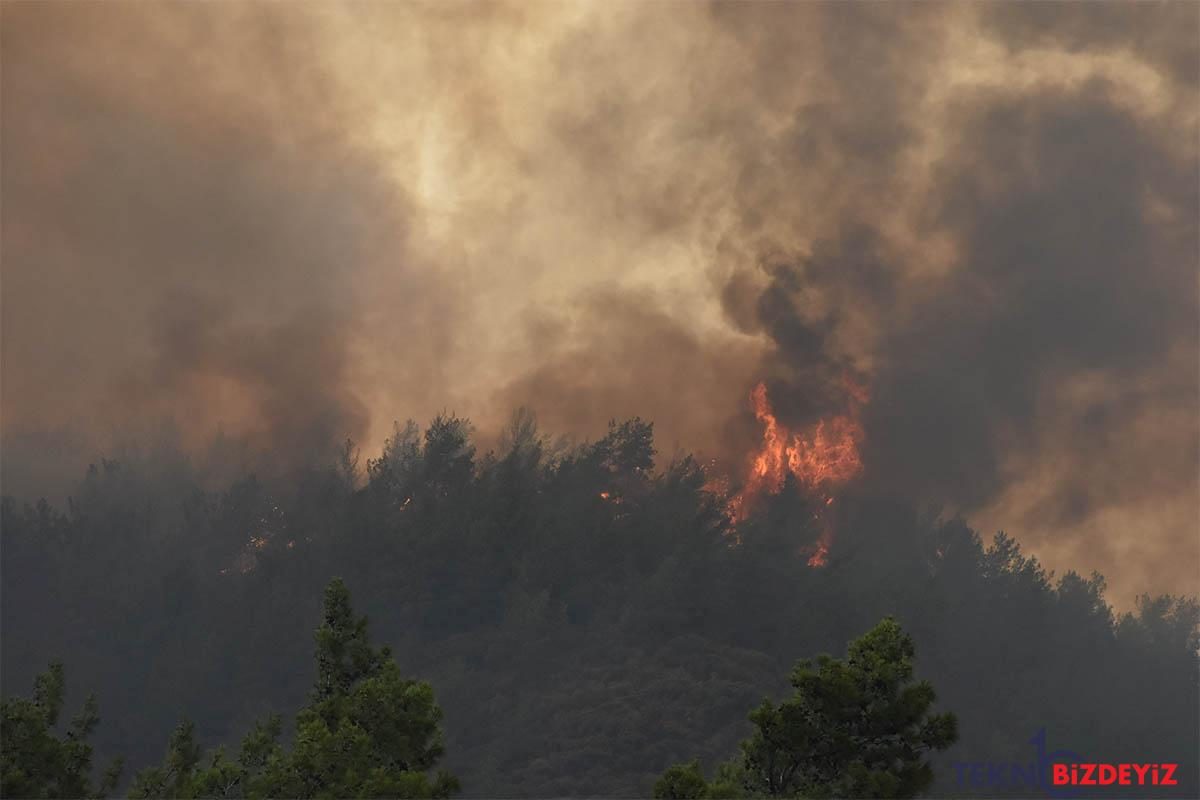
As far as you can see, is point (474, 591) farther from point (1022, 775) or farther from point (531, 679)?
point (1022, 775)

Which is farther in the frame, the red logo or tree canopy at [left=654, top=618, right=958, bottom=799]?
the red logo

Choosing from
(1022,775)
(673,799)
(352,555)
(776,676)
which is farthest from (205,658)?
(673,799)

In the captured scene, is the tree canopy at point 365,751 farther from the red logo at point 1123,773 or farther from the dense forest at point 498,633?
the red logo at point 1123,773

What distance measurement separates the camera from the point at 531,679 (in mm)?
187000

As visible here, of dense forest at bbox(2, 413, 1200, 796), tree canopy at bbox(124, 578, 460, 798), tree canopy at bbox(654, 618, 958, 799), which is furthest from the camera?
dense forest at bbox(2, 413, 1200, 796)

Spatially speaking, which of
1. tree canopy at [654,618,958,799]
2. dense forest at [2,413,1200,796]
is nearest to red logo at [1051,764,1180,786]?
dense forest at [2,413,1200,796]

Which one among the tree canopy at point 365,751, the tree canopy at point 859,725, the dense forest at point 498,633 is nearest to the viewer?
the tree canopy at point 365,751

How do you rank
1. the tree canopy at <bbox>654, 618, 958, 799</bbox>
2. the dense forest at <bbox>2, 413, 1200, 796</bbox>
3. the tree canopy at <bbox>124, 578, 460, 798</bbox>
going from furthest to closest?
1. the dense forest at <bbox>2, 413, 1200, 796</bbox>
2. the tree canopy at <bbox>654, 618, 958, 799</bbox>
3. the tree canopy at <bbox>124, 578, 460, 798</bbox>

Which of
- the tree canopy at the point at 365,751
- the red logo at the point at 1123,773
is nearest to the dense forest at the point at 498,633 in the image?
the red logo at the point at 1123,773

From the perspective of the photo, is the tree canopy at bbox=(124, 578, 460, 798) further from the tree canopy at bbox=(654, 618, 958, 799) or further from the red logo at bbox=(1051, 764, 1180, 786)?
the red logo at bbox=(1051, 764, 1180, 786)

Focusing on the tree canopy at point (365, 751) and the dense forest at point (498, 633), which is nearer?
the tree canopy at point (365, 751)

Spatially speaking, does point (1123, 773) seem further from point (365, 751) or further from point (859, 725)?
point (365, 751)

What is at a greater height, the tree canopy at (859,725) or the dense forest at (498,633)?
the dense forest at (498,633)

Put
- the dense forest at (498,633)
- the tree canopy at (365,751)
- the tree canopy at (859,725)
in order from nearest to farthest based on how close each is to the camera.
A: the tree canopy at (365,751) < the tree canopy at (859,725) < the dense forest at (498,633)
